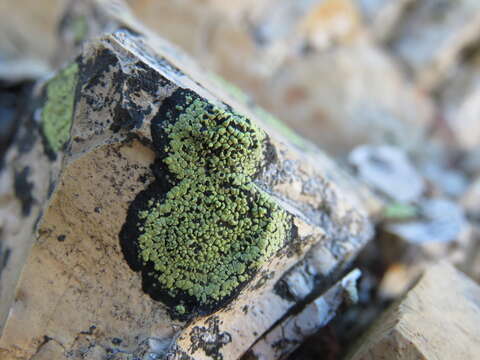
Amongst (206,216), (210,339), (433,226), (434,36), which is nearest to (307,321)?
(210,339)

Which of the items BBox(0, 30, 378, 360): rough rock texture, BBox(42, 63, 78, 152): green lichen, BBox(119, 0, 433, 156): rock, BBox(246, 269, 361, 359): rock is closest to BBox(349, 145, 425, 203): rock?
BBox(119, 0, 433, 156): rock

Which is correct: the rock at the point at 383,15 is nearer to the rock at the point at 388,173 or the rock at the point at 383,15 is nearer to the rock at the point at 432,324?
the rock at the point at 388,173

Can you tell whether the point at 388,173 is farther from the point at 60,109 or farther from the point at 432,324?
the point at 60,109

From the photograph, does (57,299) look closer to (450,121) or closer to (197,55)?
(197,55)

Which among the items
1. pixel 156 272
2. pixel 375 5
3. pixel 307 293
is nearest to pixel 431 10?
pixel 375 5

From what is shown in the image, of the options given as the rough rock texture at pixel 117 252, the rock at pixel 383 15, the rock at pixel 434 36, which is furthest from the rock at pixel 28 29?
the rock at pixel 434 36

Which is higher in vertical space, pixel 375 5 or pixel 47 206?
pixel 375 5
